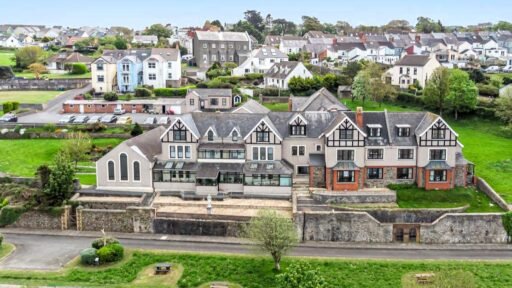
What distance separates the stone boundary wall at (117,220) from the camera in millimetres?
43406

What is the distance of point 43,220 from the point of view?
44594 millimetres

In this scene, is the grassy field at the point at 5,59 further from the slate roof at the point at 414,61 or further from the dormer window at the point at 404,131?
the dormer window at the point at 404,131

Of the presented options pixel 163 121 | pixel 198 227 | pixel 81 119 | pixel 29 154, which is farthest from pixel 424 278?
pixel 81 119

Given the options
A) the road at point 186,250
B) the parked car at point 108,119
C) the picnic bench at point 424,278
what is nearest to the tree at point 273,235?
the road at point 186,250

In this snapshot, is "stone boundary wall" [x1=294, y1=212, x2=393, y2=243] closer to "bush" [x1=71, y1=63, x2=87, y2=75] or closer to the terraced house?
the terraced house

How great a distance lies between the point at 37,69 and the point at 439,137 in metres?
86.0

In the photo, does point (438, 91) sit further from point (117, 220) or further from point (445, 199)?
point (117, 220)

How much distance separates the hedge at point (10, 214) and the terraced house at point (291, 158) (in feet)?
21.7

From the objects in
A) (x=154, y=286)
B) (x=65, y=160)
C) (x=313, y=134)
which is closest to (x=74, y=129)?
(x=65, y=160)

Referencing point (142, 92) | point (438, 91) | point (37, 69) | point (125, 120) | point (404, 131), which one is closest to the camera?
point (404, 131)

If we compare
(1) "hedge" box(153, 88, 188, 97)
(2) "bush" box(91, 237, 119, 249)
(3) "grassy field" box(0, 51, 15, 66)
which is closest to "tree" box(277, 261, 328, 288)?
(2) "bush" box(91, 237, 119, 249)

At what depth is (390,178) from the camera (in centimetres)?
4878

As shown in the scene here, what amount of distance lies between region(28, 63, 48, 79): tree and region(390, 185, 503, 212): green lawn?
82818 millimetres

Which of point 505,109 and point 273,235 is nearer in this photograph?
point 273,235
